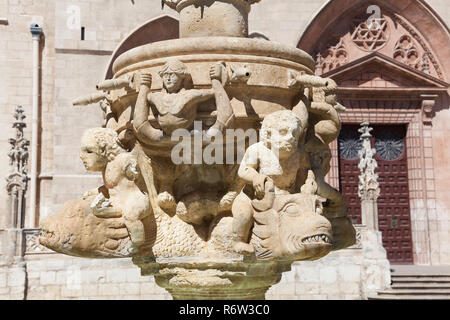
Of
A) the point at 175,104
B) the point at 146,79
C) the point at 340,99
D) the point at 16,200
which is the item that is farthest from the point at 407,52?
the point at 175,104

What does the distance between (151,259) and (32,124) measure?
12228 millimetres

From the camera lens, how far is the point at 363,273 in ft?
38.5

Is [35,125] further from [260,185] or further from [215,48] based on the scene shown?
[260,185]

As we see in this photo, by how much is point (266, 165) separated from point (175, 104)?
0.74 metres

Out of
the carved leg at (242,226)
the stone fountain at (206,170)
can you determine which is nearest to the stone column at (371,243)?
the stone fountain at (206,170)

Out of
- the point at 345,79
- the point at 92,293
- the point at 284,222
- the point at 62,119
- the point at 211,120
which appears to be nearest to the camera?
the point at 284,222

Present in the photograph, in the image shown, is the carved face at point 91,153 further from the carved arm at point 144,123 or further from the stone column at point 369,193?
the stone column at point 369,193

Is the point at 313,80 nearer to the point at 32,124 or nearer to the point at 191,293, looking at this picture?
the point at 191,293

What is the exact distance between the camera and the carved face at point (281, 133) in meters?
3.61

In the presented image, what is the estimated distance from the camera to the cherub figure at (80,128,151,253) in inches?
146

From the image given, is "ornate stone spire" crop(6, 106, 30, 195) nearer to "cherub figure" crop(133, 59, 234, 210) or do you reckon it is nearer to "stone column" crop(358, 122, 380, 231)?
"stone column" crop(358, 122, 380, 231)

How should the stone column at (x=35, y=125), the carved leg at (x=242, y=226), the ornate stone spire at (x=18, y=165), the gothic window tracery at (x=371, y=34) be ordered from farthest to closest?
the gothic window tracery at (x=371, y=34) < the stone column at (x=35, y=125) < the ornate stone spire at (x=18, y=165) < the carved leg at (x=242, y=226)

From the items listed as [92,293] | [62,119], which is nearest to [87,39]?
[62,119]

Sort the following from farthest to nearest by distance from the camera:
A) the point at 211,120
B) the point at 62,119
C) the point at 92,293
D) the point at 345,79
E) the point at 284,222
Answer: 1. the point at 345,79
2. the point at 62,119
3. the point at 92,293
4. the point at 211,120
5. the point at 284,222
